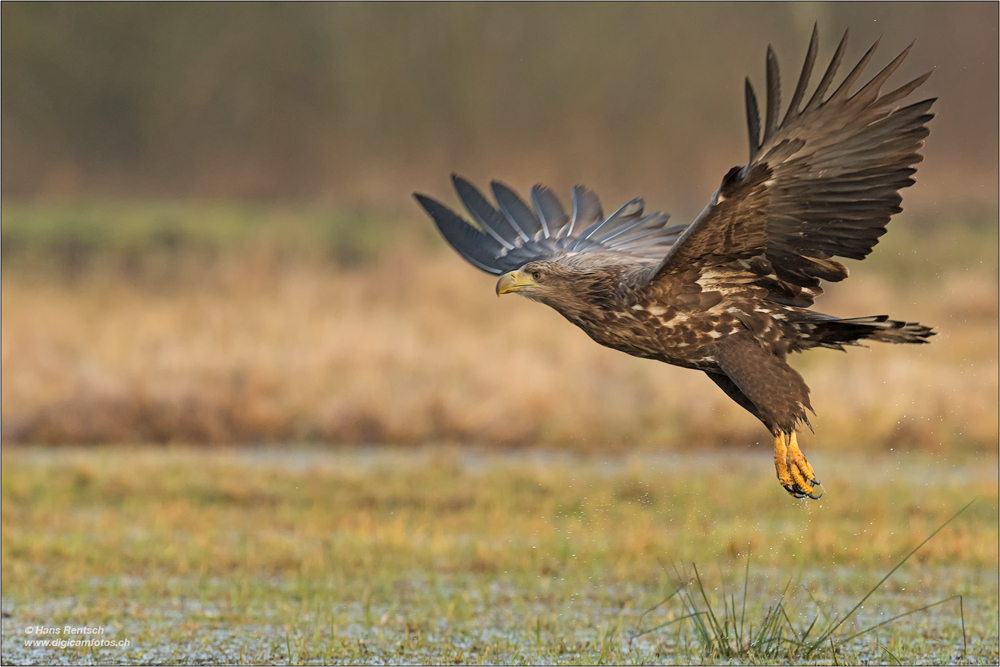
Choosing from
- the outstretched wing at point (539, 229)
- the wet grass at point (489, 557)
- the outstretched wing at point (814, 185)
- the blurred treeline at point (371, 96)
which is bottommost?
the wet grass at point (489, 557)

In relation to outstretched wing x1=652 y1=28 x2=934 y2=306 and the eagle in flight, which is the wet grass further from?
outstretched wing x1=652 y1=28 x2=934 y2=306

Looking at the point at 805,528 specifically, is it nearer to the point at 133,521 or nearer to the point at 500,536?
the point at 500,536

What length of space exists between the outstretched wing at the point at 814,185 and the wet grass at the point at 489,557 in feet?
5.01

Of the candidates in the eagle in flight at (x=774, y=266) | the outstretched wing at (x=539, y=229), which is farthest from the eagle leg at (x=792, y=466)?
the outstretched wing at (x=539, y=229)

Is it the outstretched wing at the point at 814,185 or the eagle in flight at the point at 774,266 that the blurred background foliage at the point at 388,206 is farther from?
the outstretched wing at the point at 814,185

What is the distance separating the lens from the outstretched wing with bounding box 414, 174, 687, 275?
708 centimetres

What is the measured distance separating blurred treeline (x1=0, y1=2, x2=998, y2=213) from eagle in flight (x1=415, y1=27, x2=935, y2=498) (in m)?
15.7

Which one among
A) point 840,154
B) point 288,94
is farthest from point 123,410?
point 288,94

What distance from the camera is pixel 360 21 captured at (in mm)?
23453

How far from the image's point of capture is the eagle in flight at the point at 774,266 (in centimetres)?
513

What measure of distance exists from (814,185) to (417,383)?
8647mm

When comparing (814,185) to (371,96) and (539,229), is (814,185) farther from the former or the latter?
(371,96)

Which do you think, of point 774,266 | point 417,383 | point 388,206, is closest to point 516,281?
point 774,266

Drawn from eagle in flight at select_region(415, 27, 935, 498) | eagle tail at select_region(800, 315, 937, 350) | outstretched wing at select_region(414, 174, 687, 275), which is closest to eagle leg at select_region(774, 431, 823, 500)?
eagle in flight at select_region(415, 27, 935, 498)
